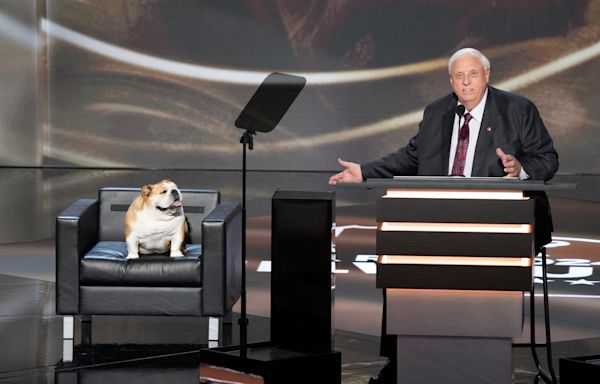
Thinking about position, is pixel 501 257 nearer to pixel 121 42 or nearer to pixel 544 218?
pixel 544 218

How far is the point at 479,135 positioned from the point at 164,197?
5.92ft

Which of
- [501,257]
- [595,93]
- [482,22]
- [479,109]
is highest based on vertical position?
[482,22]

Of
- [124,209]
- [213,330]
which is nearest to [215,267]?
[213,330]

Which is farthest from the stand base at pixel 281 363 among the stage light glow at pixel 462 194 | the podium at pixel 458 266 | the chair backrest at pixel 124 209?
the chair backrest at pixel 124 209

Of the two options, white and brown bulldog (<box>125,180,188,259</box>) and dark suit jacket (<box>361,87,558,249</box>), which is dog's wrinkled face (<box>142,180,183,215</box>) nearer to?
white and brown bulldog (<box>125,180,188,259</box>)

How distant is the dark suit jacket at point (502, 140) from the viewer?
173 inches

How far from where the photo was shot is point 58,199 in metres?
12.0

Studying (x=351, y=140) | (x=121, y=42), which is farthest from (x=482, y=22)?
(x=121, y=42)

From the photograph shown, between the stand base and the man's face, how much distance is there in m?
1.13

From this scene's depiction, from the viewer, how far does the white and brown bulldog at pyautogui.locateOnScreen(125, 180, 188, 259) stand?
5544mm

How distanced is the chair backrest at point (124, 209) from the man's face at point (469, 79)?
1.97 m

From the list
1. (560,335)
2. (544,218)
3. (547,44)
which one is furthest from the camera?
(547,44)

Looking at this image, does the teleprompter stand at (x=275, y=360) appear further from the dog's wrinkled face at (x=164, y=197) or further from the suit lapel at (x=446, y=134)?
the dog's wrinkled face at (x=164, y=197)

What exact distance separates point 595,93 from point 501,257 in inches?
470
